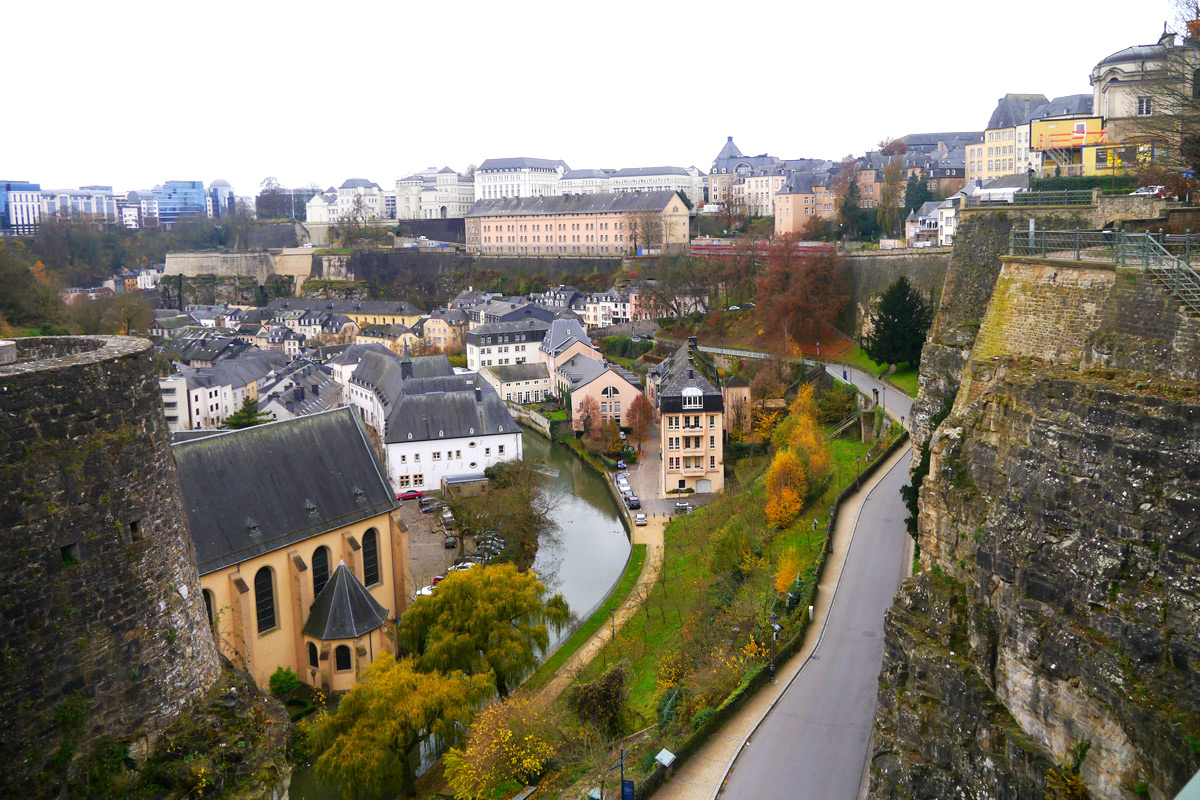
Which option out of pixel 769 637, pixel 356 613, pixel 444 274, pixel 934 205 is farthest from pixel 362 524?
pixel 444 274

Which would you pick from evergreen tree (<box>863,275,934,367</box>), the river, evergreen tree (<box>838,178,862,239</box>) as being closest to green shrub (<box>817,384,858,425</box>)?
evergreen tree (<box>863,275,934,367</box>)

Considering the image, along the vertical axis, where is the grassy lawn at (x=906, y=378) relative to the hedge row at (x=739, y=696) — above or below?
above

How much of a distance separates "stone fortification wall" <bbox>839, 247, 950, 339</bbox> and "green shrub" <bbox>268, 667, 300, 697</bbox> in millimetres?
25695

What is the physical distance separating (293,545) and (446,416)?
50.6 feet

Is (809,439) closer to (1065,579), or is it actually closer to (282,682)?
(282,682)

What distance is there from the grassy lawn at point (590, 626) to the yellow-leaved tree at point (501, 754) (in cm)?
500

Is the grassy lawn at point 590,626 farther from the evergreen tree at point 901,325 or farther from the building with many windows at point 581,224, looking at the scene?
the building with many windows at point 581,224

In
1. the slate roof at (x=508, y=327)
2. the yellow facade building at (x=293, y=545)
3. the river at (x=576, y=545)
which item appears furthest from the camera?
the slate roof at (x=508, y=327)

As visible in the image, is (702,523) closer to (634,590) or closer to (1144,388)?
(634,590)

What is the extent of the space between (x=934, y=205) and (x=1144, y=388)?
44293mm

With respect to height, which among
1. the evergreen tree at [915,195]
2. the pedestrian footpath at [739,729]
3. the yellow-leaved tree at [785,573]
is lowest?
the pedestrian footpath at [739,729]

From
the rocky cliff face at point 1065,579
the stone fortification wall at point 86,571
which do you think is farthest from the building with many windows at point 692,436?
the stone fortification wall at point 86,571

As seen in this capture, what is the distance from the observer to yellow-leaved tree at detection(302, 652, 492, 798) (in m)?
13.7

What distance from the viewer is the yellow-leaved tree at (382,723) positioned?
1366 cm
